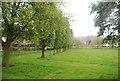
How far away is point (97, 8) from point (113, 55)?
112 cm

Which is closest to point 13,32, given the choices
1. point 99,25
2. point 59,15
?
point 59,15

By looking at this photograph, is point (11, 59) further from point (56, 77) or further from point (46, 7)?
point (46, 7)

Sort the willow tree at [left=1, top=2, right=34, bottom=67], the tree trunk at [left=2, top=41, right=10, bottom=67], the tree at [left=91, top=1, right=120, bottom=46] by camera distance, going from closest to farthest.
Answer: the tree at [left=91, top=1, right=120, bottom=46], the willow tree at [left=1, top=2, right=34, bottom=67], the tree trunk at [left=2, top=41, right=10, bottom=67]

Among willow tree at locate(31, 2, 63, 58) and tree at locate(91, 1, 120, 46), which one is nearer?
tree at locate(91, 1, 120, 46)

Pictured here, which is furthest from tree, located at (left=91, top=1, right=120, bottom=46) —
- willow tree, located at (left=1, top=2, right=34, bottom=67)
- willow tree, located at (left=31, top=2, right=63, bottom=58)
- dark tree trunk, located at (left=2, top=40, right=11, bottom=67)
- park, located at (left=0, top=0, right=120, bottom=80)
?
dark tree trunk, located at (left=2, top=40, right=11, bottom=67)

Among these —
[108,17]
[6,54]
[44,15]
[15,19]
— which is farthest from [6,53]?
[108,17]

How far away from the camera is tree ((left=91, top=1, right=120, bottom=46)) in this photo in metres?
1.55

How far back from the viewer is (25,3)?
2.12 metres

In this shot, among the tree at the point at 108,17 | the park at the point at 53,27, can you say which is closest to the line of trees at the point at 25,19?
the park at the point at 53,27

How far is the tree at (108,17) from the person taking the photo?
61.1 inches

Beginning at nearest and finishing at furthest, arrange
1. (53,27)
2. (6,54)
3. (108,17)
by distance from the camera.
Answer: (108,17), (6,54), (53,27)

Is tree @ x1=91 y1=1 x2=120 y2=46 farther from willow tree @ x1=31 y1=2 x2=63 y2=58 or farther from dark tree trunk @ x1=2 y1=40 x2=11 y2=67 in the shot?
dark tree trunk @ x1=2 y1=40 x2=11 y2=67

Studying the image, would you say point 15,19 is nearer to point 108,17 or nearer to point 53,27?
point 53,27

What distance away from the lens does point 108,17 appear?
62.9 inches
